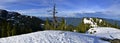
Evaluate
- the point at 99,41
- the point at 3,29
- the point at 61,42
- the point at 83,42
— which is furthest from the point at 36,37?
the point at 3,29

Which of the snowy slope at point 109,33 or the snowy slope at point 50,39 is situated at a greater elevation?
the snowy slope at point 50,39

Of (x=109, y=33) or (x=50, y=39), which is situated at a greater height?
(x=50, y=39)

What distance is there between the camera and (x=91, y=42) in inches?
1185

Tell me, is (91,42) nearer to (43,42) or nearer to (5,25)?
(43,42)

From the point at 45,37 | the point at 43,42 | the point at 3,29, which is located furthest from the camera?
the point at 3,29

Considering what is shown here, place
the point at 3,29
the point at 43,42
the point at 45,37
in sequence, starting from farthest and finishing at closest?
the point at 3,29, the point at 45,37, the point at 43,42

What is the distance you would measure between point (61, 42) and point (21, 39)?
5.03 meters

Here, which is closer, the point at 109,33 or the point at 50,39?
the point at 50,39

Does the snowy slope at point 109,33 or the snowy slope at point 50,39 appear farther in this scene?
the snowy slope at point 109,33

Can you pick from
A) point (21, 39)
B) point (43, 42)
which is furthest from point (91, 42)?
point (21, 39)

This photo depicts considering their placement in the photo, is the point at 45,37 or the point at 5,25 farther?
the point at 5,25

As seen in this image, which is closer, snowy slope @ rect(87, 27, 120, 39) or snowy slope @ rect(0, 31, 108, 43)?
snowy slope @ rect(0, 31, 108, 43)

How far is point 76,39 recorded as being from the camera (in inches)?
1195

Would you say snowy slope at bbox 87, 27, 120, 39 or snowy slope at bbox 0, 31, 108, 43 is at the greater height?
snowy slope at bbox 0, 31, 108, 43
